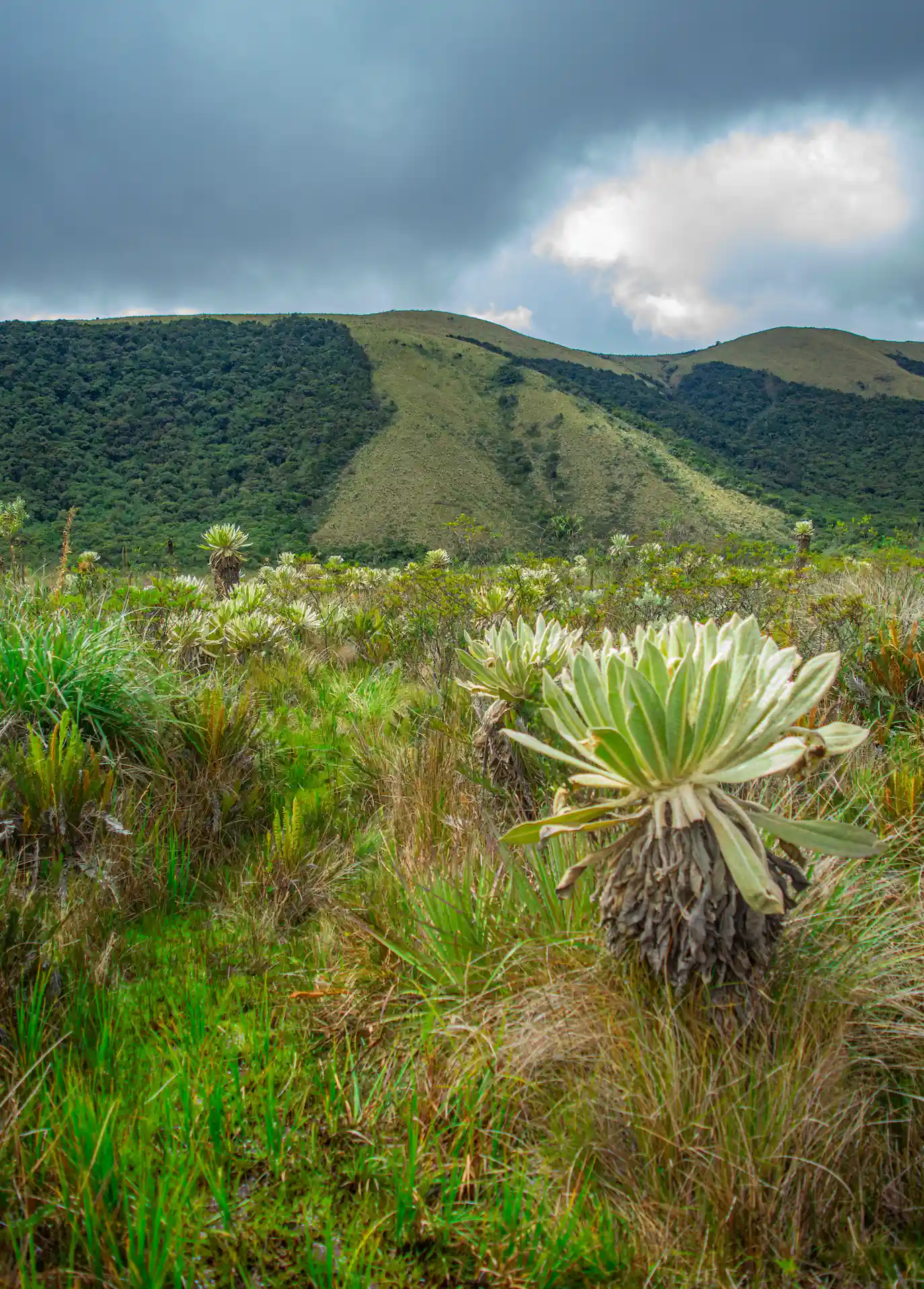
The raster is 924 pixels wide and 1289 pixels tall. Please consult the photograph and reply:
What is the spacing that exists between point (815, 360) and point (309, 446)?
6938cm

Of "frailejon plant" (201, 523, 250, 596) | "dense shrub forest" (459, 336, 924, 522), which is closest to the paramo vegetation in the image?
"frailejon plant" (201, 523, 250, 596)

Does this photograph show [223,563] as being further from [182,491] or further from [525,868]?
[182,491]

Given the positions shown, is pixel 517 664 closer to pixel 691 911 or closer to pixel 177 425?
pixel 691 911

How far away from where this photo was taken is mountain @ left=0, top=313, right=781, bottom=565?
1481 inches

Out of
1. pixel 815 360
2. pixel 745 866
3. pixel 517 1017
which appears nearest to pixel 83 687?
pixel 517 1017

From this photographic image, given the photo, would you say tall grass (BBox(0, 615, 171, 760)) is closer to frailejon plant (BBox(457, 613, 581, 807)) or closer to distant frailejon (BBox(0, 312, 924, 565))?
frailejon plant (BBox(457, 613, 581, 807))

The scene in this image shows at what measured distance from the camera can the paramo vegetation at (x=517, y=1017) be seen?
1.27m

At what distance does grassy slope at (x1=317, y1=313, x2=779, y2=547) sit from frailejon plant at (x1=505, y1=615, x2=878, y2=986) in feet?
104

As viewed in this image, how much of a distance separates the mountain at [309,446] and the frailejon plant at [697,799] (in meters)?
25.9

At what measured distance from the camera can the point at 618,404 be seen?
234 feet

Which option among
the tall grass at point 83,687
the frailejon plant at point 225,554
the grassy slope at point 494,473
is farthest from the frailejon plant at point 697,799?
the grassy slope at point 494,473

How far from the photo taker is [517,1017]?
174cm

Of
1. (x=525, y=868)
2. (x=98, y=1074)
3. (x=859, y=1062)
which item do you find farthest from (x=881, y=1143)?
(x=98, y=1074)

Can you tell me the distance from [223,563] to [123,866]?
10.3 metres
